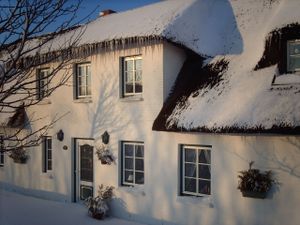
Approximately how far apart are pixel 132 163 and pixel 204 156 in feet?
8.07

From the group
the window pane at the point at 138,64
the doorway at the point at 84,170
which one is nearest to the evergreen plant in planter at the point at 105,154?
the doorway at the point at 84,170

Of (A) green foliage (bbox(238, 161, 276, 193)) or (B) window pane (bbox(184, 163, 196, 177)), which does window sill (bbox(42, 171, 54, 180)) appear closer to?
(B) window pane (bbox(184, 163, 196, 177))

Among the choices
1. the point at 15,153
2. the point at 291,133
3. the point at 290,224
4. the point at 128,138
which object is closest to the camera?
the point at 291,133

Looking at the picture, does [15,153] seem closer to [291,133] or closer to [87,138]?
[87,138]

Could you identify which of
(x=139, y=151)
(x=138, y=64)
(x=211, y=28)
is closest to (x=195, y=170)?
(x=139, y=151)

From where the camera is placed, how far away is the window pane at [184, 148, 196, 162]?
10.4 m

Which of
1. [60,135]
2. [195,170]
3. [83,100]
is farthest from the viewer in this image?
[60,135]

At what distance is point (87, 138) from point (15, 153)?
3.88m

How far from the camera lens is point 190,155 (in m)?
10.5

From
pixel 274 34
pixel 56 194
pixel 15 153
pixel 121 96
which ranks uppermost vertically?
pixel 274 34

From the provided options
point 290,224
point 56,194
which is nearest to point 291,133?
point 290,224

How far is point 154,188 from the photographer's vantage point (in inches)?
436

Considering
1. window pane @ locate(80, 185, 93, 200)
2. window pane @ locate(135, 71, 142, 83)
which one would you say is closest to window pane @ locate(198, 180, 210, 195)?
window pane @ locate(135, 71, 142, 83)

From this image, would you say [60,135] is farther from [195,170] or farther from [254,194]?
[254,194]
